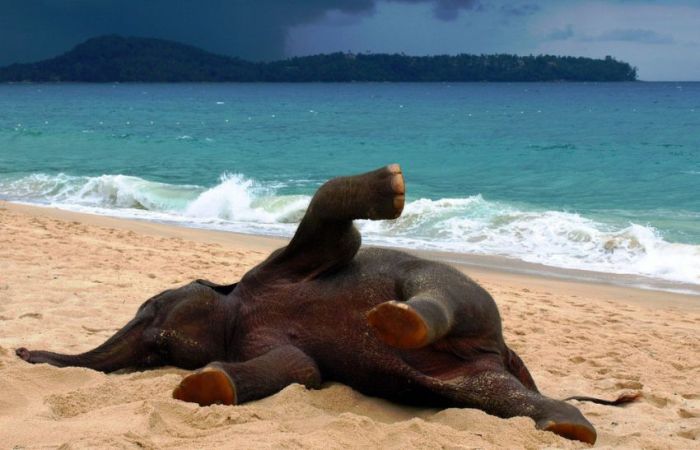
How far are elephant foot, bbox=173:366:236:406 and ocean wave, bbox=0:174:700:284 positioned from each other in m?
8.40

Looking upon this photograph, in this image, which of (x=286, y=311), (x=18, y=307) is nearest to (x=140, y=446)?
(x=286, y=311)

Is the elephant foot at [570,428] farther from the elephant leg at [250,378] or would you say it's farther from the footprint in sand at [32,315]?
the footprint in sand at [32,315]

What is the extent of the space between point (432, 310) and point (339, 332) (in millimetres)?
833

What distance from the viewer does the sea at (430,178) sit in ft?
44.8

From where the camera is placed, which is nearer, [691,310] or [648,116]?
[691,310]

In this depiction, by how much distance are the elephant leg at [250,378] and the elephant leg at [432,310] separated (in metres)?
0.56

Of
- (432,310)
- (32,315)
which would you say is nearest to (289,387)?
(432,310)

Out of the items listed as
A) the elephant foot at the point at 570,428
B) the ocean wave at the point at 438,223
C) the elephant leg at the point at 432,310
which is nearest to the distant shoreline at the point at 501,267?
the ocean wave at the point at 438,223

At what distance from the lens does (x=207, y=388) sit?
409 cm

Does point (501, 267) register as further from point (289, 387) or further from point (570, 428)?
point (570, 428)

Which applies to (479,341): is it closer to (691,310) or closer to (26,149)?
(691,310)

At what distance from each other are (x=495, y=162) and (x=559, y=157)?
2.99m

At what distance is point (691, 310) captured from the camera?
9445mm

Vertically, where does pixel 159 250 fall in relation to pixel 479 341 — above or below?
below
